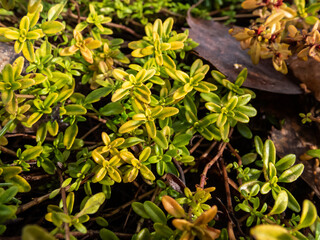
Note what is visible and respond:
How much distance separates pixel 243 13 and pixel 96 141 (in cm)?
206

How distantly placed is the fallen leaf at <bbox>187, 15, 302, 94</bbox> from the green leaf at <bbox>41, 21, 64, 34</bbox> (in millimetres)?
1009

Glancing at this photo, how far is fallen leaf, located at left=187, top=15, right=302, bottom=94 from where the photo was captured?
200cm

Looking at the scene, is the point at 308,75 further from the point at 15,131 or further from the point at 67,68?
the point at 15,131

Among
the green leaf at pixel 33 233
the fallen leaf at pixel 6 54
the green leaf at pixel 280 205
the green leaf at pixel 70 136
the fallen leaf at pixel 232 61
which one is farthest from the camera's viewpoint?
the fallen leaf at pixel 232 61

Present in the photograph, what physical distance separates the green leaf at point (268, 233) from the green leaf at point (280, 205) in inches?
13.4

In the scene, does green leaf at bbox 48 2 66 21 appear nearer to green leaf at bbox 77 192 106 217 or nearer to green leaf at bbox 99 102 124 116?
green leaf at bbox 99 102 124 116

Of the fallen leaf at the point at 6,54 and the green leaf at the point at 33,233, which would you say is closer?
the green leaf at the point at 33,233

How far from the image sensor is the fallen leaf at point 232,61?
6.57 ft

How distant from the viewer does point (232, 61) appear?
7.09 feet

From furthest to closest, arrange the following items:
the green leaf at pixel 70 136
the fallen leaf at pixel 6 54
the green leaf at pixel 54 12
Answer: the fallen leaf at pixel 6 54 → the green leaf at pixel 54 12 → the green leaf at pixel 70 136

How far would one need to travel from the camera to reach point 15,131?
176 centimetres

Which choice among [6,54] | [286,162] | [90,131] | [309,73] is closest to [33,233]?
[90,131]

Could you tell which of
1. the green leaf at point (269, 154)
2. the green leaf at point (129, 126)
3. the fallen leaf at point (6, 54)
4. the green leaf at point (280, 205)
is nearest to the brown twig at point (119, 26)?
the fallen leaf at point (6, 54)

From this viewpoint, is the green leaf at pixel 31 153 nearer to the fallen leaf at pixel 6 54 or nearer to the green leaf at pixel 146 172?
the green leaf at pixel 146 172
